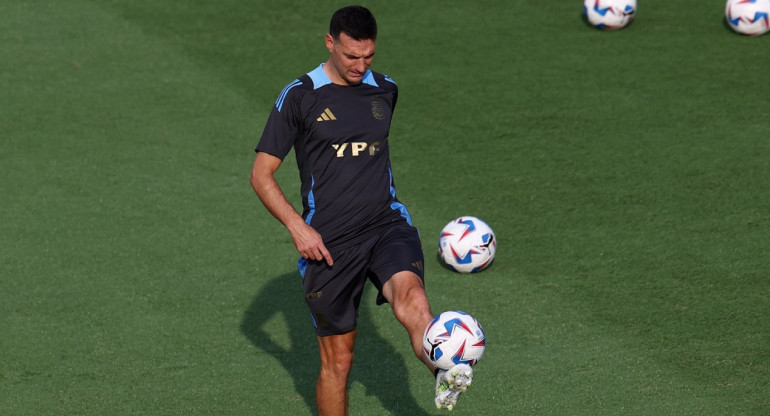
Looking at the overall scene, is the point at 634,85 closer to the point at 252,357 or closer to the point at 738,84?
the point at 738,84

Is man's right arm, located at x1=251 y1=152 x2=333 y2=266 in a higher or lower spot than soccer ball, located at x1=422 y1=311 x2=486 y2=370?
Result: higher

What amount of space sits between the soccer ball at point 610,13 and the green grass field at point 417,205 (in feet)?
0.77

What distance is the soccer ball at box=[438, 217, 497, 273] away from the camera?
962 cm

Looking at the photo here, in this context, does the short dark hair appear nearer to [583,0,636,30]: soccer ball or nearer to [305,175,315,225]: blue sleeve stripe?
[305,175,315,225]: blue sleeve stripe

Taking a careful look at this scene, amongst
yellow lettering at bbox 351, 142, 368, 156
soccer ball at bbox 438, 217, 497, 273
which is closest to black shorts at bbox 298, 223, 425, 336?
yellow lettering at bbox 351, 142, 368, 156

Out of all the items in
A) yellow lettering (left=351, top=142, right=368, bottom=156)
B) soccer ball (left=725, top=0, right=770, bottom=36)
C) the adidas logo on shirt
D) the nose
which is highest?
the nose

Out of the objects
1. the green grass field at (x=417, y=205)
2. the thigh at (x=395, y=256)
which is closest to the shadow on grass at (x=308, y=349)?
the green grass field at (x=417, y=205)

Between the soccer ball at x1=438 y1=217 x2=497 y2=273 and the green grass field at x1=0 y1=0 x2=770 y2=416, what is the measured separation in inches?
6.9

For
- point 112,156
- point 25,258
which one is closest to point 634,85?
point 112,156

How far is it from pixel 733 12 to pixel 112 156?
8.07 metres

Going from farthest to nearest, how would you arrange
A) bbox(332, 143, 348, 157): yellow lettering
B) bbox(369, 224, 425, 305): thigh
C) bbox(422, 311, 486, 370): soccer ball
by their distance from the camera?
bbox(332, 143, 348, 157): yellow lettering
bbox(369, 224, 425, 305): thigh
bbox(422, 311, 486, 370): soccer ball

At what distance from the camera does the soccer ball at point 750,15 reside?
14359 millimetres

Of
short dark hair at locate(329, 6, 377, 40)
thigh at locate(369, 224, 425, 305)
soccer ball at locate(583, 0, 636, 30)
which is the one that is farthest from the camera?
soccer ball at locate(583, 0, 636, 30)

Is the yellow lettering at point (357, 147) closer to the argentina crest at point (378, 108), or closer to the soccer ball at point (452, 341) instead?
the argentina crest at point (378, 108)
